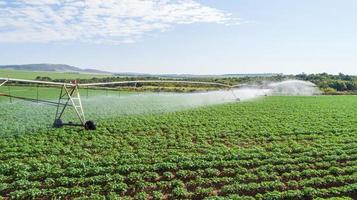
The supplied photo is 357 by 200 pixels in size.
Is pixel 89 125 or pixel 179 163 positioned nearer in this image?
pixel 179 163

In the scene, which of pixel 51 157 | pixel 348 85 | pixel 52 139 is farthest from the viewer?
pixel 348 85

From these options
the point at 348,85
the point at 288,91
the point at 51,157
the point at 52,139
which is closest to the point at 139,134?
the point at 52,139

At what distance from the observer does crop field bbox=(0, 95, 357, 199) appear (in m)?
13.4

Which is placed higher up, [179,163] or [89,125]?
[89,125]

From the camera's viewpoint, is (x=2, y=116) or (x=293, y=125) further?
(x=2, y=116)

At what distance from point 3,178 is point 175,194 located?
6.88 meters

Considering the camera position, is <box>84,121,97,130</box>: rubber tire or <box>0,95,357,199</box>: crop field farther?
<box>84,121,97,130</box>: rubber tire

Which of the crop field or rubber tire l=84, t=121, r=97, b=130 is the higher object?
rubber tire l=84, t=121, r=97, b=130

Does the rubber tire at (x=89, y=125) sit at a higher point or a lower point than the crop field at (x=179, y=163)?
higher

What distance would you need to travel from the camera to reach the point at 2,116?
3181 centimetres

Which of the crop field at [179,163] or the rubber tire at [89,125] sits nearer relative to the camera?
the crop field at [179,163]

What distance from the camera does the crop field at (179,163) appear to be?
13.4 m

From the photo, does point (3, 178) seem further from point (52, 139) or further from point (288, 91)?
point (288, 91)

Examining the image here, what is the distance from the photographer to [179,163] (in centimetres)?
1669
